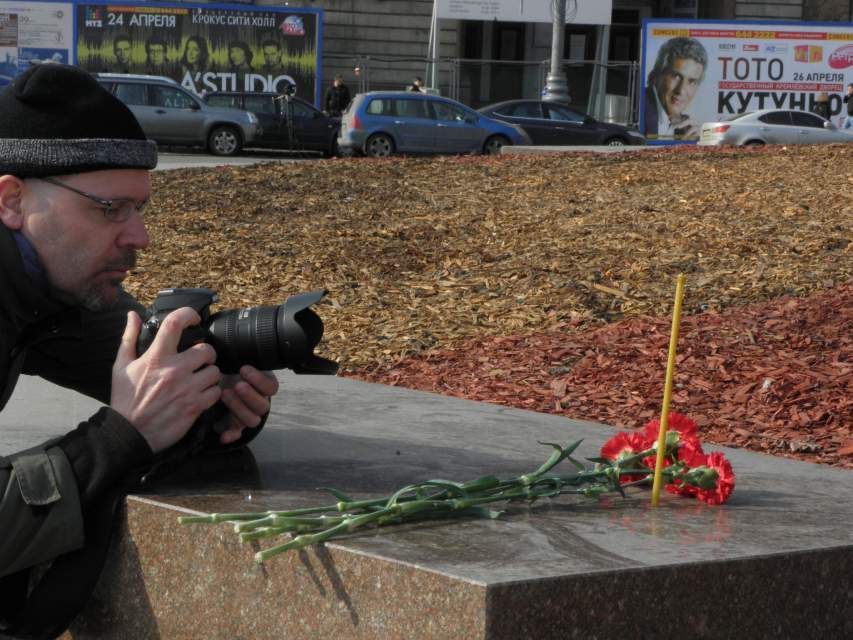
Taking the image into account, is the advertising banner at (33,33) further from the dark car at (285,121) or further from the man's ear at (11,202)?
the man's ear at (11,202)

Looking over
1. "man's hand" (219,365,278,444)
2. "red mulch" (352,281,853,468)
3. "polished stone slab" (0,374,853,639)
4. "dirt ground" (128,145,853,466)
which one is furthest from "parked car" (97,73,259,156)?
"man's hand" (219,365,278,444)

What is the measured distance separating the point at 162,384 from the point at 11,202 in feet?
1.55

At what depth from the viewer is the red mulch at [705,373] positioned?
511cm

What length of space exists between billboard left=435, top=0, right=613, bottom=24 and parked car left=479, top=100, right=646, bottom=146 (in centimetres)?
591

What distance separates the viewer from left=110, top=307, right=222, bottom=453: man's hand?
98.3 inches

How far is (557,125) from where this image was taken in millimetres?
27031

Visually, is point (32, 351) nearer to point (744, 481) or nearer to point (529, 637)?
point (529, 637)

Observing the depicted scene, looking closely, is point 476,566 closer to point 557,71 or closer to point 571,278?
point 571,278

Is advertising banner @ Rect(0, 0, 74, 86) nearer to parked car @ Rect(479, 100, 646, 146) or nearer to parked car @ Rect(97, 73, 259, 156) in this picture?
parked car @ Rect(97, 73, 259, 156)

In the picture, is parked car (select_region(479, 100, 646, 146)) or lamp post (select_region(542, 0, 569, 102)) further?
lamp post (select_region(542, 0, 569, 102))

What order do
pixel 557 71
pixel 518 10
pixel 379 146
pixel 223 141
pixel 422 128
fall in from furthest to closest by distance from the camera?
pixel 518 10
pixel 557 71
pixel 223 141
pixel 379 146
pixel 422 128

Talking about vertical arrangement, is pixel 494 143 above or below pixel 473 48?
below

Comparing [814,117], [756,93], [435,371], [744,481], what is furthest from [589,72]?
[744,481]

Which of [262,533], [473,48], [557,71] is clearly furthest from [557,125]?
[262,533]
